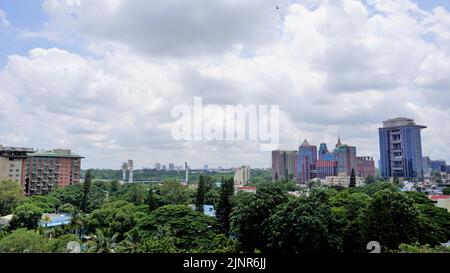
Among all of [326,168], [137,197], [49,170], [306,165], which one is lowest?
[137,197]

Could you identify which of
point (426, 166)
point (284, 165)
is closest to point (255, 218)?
point (426, 166)

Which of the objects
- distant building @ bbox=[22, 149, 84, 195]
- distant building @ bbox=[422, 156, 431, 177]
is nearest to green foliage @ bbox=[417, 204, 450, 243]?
distant building @ bbox=[422, 156, 431, 177]

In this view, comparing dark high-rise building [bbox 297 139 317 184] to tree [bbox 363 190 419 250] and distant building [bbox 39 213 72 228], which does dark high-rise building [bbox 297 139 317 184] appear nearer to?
distant building [bbox 39 213 72 228]

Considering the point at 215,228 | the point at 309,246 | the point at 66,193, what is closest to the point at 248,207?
the point at 309,246

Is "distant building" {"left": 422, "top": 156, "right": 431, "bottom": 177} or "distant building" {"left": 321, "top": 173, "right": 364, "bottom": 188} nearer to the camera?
"distant building" {"left": 422, "top": 156, "right": 431, "bottom": 177}

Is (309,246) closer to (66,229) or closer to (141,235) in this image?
(141,235)

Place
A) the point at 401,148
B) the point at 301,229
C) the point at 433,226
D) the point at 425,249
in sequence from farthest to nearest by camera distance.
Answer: the point at 401,148, the point at 433,226, the point at 301,229, the point at 425,249

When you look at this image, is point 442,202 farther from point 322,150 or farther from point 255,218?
point 322,150
